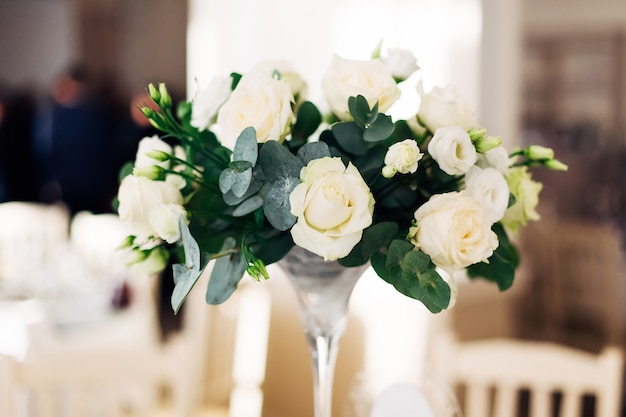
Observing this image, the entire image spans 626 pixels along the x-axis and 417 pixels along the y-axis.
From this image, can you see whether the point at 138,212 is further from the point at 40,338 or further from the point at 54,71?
the point at 54,71

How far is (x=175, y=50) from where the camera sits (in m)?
6.27

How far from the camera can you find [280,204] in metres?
0.79

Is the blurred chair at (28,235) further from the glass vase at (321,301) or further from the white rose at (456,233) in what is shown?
the white rose at (456,233)

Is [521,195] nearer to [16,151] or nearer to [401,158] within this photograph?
[401,158]

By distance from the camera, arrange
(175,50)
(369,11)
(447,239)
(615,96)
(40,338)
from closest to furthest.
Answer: (447,239)
(40,338)
(369,11)
(175,50)
(615,96)

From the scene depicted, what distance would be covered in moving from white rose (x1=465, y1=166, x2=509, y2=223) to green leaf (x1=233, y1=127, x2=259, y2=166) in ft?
0.84

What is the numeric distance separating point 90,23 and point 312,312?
6297 mm

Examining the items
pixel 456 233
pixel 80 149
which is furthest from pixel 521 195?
pixel 80 149

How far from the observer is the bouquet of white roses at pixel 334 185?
773 mm

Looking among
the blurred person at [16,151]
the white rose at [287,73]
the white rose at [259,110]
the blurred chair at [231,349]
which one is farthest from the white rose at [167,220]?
the blurred person at [16,151]

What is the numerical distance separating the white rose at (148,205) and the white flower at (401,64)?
31 centimetres

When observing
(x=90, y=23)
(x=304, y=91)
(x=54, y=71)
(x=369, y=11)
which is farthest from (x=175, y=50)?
(x=304, y=91)

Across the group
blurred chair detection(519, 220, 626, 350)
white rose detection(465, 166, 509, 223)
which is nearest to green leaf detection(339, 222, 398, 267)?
white rose detection(465, 166, 509, 223)

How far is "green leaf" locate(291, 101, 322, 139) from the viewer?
92cm
